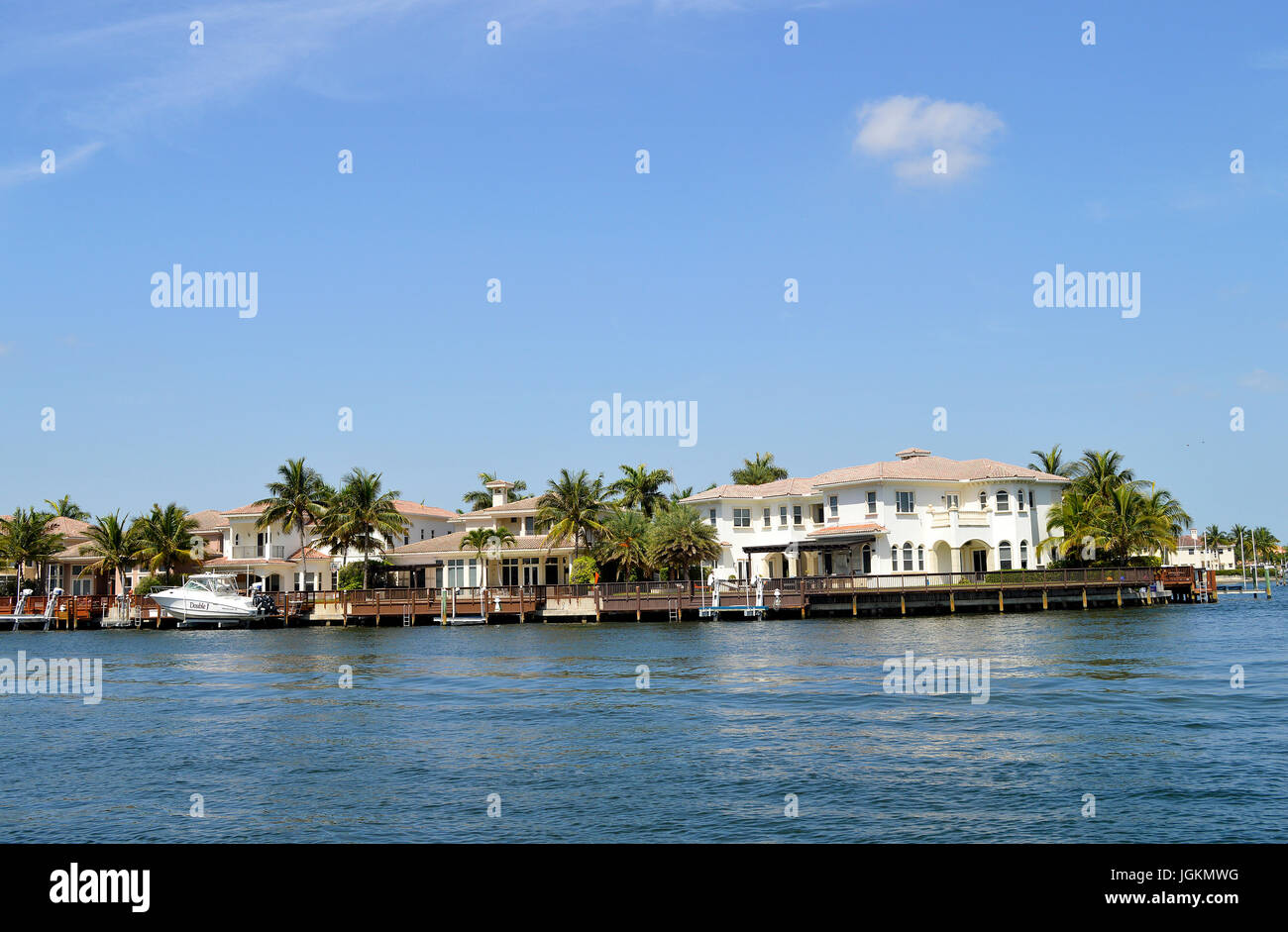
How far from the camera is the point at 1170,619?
55906 millimetres

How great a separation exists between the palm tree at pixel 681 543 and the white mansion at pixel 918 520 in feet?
17.6

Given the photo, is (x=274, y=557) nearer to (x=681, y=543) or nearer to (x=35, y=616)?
(x=35, y=616)

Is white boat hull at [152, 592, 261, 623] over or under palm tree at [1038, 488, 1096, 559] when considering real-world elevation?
under

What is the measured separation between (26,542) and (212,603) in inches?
959

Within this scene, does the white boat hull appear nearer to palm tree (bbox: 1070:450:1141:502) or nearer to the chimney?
the chimney

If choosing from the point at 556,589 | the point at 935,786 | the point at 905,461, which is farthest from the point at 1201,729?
the point at 905,461

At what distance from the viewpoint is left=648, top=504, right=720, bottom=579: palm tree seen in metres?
68.4

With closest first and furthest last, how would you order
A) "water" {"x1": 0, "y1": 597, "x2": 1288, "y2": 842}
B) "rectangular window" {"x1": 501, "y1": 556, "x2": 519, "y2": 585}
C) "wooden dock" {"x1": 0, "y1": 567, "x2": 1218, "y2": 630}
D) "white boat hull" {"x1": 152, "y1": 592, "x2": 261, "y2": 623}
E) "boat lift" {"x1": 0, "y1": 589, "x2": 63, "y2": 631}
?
"water" {"x1": 0, "y1": 597, "x2": 1288, "y2": 842} < "wooden dock" {"x1": 0, "y1": 567, "x2": 1218, "y2": 630} < "white boat hull" {"x1": 152, "y1": 592, "x2": 261, "y2": 623} < "boat lift" {"x1": 0, "y1": 589, "x2": 63, "y2": 631} < "rectangular window" {"x1": 501, "y1": 556, "x2": 519, "y2": 585}

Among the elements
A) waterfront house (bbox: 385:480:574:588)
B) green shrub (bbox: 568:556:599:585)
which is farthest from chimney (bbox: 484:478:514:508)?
green shrub (bbox: 568:556:599:585)

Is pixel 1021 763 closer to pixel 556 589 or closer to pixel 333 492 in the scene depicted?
pixel 556 589

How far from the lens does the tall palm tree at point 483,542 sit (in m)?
74.3

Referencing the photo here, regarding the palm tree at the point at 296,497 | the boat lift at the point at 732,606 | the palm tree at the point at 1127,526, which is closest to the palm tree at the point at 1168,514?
the palm tree at the point at 1127,526

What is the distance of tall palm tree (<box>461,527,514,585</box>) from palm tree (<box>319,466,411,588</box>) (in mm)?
4983

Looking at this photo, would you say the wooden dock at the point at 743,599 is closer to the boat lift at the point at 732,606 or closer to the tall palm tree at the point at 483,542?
the boat lift at the point at 732,606
